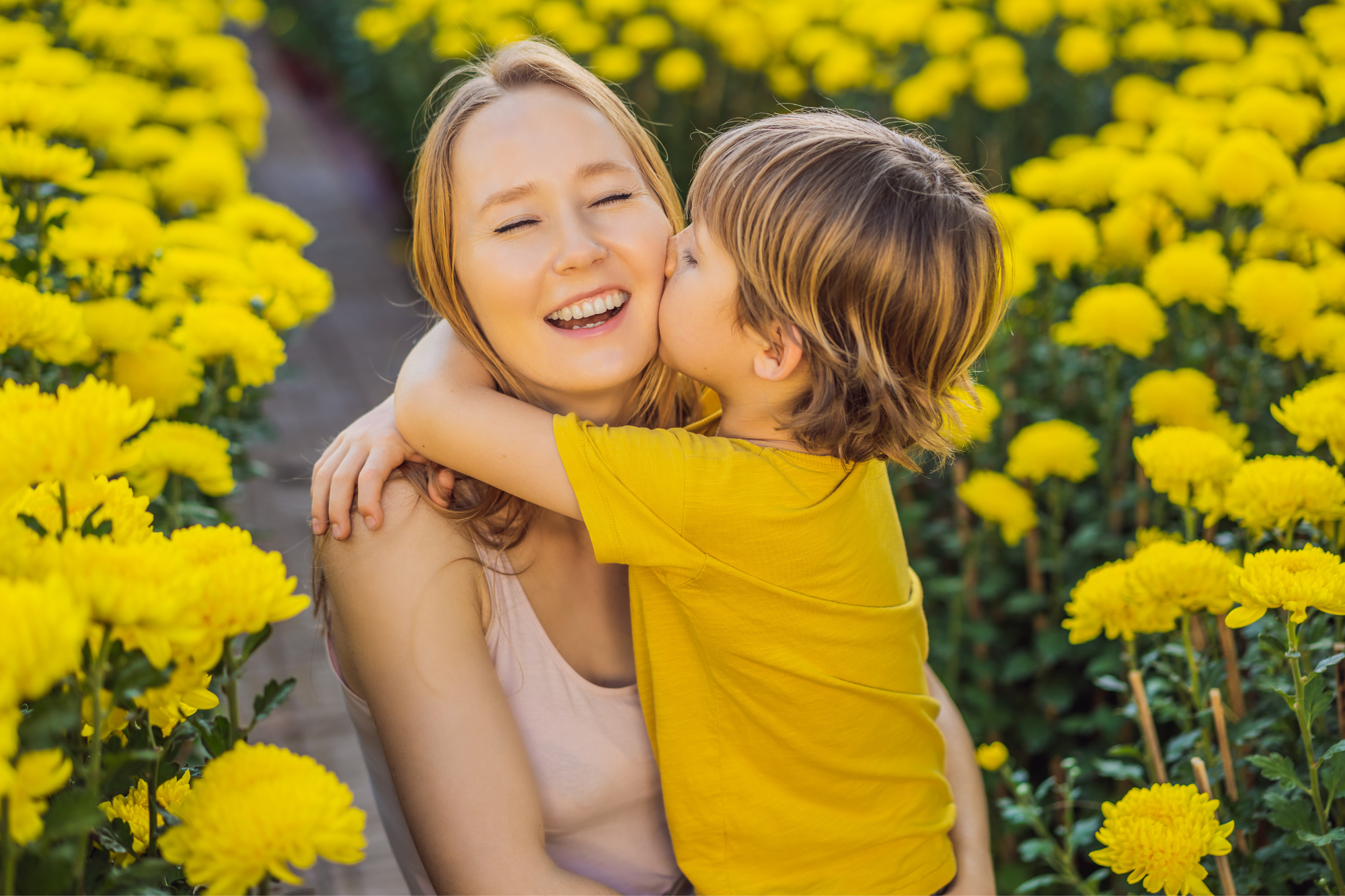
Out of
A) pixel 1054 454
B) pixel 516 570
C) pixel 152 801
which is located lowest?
pixel 1054 454

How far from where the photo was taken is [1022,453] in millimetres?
2164

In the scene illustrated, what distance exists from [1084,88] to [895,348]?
3007 mm

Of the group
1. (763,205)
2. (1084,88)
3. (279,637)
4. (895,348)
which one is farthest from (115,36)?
(1084,88)

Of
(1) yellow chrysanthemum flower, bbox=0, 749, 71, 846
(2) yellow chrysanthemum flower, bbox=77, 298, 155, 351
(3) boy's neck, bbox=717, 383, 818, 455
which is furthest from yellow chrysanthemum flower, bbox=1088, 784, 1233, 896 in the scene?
(2) yellow chrysanthemum flower, bbox=77, 298, 155, 351

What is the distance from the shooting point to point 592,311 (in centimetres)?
148

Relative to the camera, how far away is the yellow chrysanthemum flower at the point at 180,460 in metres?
1.38

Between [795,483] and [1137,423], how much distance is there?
111 cm

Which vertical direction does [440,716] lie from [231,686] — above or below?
below

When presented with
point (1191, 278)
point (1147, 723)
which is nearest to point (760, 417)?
point (1147, 723)

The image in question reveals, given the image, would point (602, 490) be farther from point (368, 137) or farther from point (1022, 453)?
point (368, 137)

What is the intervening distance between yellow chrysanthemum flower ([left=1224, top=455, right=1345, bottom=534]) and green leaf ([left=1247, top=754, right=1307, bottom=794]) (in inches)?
11.7

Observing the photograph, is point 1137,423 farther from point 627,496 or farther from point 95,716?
point 95,716

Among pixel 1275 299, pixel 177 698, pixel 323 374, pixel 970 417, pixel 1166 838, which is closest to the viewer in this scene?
pixel 177 698

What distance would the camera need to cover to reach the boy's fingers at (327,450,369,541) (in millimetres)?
1366
